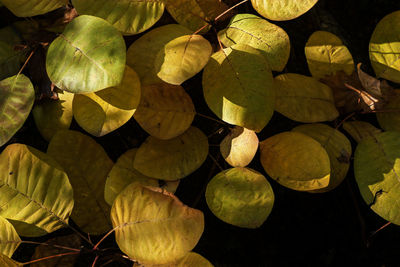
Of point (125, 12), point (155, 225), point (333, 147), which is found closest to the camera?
point (155, 225)

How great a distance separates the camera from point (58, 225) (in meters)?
1.00

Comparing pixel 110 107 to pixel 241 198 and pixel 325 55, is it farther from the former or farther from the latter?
pixel 325 55

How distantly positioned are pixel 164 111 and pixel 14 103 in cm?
38

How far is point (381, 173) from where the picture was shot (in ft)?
3.48

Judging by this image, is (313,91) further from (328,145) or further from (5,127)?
(5,127)

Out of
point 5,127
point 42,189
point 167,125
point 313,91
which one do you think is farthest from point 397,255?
point 5,127

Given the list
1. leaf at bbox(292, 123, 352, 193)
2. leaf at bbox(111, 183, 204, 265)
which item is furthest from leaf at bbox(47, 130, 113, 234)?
leaf at bbox(292, 123, 352, 193)

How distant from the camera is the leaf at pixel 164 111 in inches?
39.4

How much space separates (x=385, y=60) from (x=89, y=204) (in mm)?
988

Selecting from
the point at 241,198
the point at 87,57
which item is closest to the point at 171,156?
the point at 241,198

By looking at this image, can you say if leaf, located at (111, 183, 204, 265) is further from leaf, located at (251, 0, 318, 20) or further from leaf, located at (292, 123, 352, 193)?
leaf, located at (251, 0, 318, 20)

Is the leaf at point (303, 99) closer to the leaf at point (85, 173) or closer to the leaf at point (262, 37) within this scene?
the leaf at point (262, 37)

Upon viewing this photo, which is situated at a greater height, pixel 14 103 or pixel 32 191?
pixel 14 103

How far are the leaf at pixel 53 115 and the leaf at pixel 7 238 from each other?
26 centimetres
